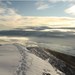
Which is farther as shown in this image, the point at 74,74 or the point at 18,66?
the point at 74,74

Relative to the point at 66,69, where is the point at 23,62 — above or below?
above

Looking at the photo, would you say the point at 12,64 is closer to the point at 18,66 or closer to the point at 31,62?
the point at 18,66

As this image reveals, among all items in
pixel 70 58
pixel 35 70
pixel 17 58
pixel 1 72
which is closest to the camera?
pixel 1 72

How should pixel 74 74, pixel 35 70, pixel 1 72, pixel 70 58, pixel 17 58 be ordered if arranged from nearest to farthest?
pixel 1 72 → pixel 35 70 → pixel 17 58 → pixel 74 74 → pixel 70 58

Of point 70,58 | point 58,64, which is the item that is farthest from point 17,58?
point 70,58

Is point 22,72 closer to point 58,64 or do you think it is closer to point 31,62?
point 31,62

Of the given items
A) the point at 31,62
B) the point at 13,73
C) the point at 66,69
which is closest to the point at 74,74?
the point at 66,69

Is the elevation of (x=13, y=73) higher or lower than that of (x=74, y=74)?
higher

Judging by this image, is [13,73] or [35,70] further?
[35,70]

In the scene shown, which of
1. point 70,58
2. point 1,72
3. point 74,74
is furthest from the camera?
point 70,58
